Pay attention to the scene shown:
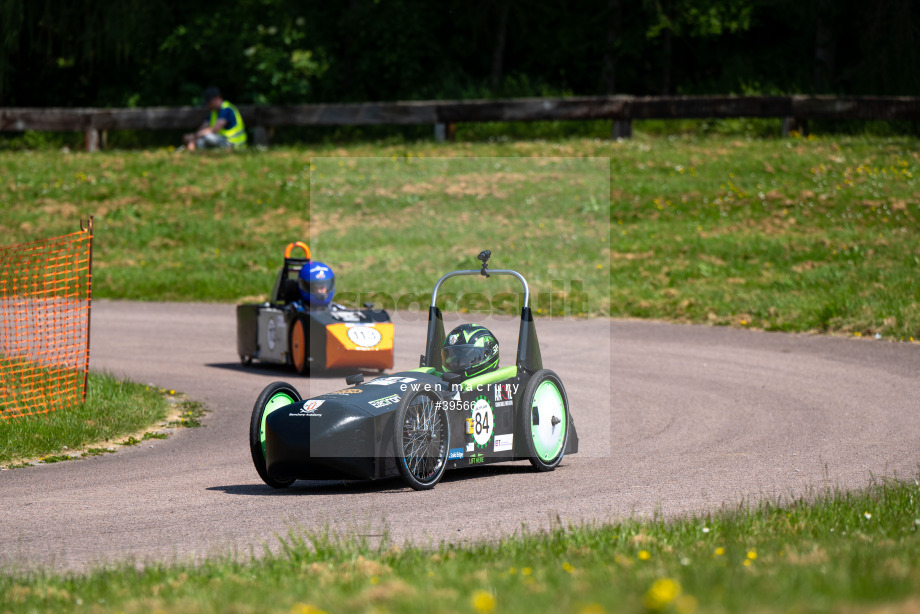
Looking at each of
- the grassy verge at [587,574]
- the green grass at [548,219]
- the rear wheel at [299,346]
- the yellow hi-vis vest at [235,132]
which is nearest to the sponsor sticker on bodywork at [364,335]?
the rear wheel at [299,346]

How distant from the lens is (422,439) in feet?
25.4

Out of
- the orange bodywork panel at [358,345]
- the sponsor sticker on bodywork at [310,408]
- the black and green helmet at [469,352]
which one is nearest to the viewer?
the sponsor sticker on bodywork at [310,408]

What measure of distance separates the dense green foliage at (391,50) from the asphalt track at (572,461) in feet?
60.2

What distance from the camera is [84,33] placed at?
32.1 metres

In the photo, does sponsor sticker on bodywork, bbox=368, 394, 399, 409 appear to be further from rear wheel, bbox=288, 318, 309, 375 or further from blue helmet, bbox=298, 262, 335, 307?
blue helmet, bbox=298, 262, 335, 307

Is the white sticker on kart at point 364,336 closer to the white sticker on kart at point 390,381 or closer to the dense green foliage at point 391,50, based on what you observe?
the white sticker on kart at point 390,381

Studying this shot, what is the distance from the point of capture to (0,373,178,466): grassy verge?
938cm

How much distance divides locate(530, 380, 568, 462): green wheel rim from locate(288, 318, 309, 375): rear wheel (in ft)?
16.6

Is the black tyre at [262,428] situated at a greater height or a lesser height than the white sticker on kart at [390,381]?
lesser

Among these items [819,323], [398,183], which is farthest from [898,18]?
[819,323]

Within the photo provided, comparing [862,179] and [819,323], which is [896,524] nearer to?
[819,323]

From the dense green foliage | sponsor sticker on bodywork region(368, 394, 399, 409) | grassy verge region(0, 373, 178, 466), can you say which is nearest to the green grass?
the dense green foliage

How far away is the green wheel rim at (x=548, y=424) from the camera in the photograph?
8602mm

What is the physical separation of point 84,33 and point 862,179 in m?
21.7
